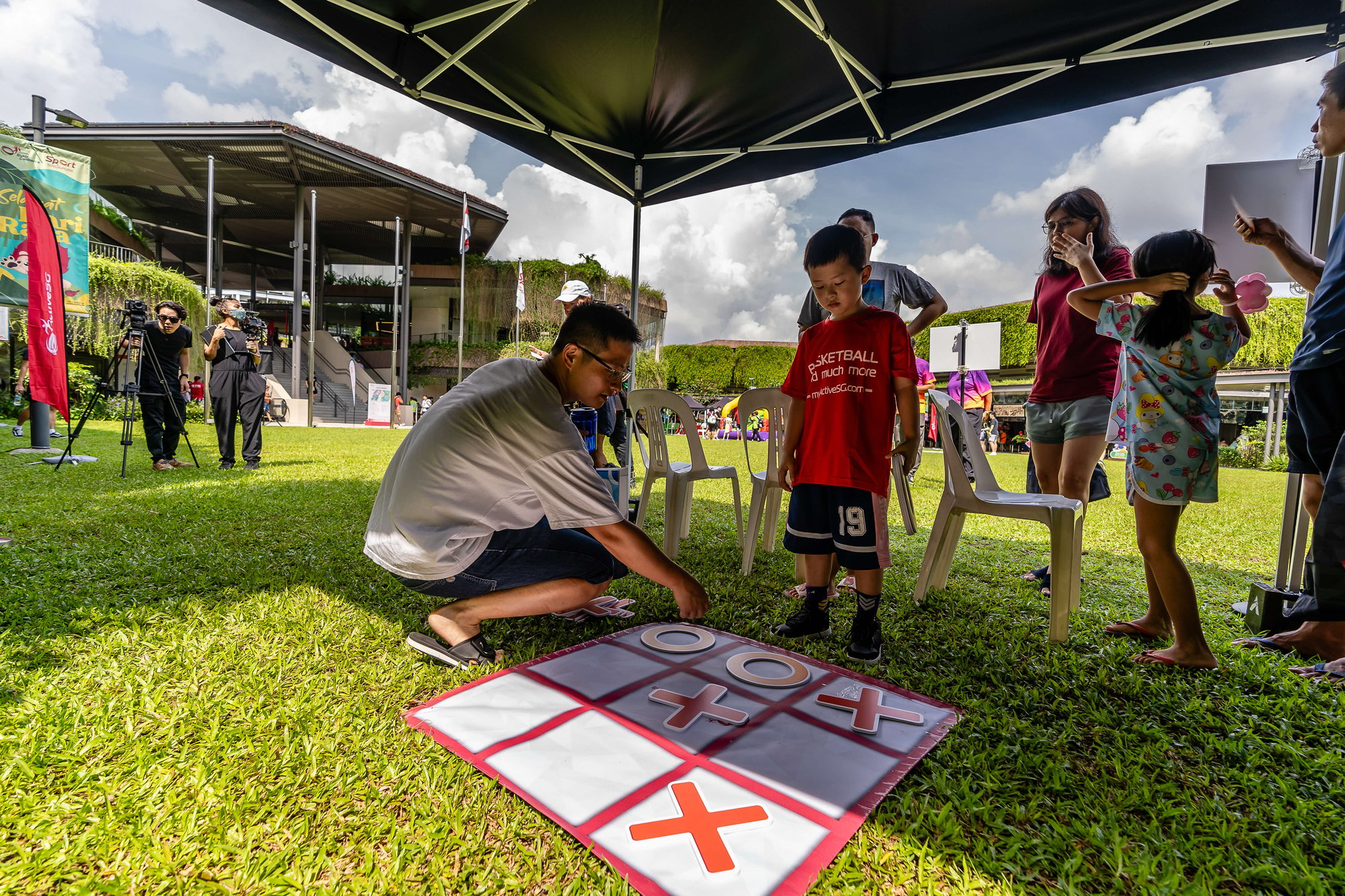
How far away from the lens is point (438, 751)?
1.53m

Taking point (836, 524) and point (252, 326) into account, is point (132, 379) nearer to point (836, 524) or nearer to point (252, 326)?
point (252, 326)

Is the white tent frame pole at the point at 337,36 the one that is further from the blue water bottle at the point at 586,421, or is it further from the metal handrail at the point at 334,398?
the metal handrail at the point at 334,398

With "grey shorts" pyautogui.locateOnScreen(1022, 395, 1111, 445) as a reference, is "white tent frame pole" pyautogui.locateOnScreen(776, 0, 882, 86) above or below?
above

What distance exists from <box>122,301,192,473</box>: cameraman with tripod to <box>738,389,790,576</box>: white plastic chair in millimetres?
5971

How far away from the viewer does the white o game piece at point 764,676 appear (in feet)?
6.40

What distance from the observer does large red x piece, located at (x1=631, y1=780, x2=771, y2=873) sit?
1180mm

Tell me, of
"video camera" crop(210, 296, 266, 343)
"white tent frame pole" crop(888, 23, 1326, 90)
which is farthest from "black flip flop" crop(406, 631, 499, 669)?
"video camera" crop(210, 296, 266, 343)

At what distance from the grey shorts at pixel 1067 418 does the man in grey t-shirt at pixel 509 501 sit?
2.04m

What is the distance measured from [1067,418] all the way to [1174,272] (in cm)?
91

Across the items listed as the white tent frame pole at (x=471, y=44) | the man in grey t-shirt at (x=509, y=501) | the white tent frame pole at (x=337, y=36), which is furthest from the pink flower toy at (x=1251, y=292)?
the white tent frame pole at (x=337, y=36)

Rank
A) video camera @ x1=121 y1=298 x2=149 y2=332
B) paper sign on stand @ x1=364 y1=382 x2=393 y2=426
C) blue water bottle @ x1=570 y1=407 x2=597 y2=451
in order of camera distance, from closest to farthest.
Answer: blue water bottle @ x1=570 y1=407 x2=597 y2=451 → video camera @ x1=121 y1=298 x2=149 y2=332 → paper sign on stand @ x1=364 y1=382 x2=393 y2=426

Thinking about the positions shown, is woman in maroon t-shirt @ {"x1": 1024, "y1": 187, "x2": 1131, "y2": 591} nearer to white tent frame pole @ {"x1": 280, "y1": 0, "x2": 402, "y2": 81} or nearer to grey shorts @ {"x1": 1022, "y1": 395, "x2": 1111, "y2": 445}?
grey shorts @ {"x1": 1022, "y1": 395, "x2": 1111, "y2": 445}

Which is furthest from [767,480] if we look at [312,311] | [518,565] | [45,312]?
[312,311]

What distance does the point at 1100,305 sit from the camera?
2326mm
